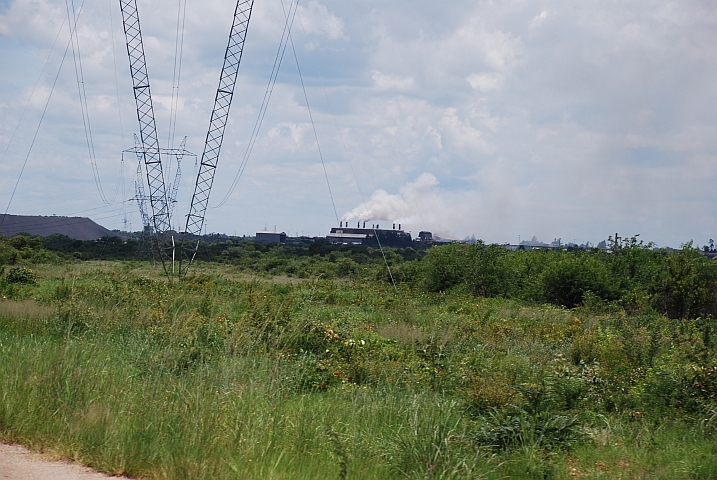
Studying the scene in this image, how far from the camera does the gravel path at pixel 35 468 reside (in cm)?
633

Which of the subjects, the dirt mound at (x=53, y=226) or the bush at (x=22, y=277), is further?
the dirt mound at (x=53, y=226)

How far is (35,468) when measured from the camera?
21.5 feet

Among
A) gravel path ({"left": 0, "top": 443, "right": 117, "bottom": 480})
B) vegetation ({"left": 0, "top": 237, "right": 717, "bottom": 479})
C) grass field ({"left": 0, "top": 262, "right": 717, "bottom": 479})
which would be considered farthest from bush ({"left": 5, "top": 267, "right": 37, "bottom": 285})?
gravel path ({"left": 0, "top": 443, "right": 117, "bottom": 480})

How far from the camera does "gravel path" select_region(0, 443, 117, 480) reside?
6.33m

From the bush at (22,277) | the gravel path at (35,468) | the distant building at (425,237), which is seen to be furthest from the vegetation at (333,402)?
the distant building at (425,237)

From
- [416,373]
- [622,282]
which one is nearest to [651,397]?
[416,373]

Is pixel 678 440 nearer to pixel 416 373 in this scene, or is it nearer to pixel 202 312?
pixel 416 373

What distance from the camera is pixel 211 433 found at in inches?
269

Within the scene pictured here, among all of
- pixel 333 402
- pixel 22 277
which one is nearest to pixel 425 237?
pixel 22 277

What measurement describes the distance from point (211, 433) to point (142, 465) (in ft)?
2.20

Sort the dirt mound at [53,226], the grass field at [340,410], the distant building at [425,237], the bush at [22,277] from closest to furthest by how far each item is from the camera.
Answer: the grass field at [340,410] < the bush at [22,277] < the dirt mound at [53,226] < the distant building at [425,237]

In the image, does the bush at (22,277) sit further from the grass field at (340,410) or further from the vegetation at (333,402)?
the grass field at (340,410)

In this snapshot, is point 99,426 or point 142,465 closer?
point 142,465

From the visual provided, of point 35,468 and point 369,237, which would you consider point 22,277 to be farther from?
point 369,237
